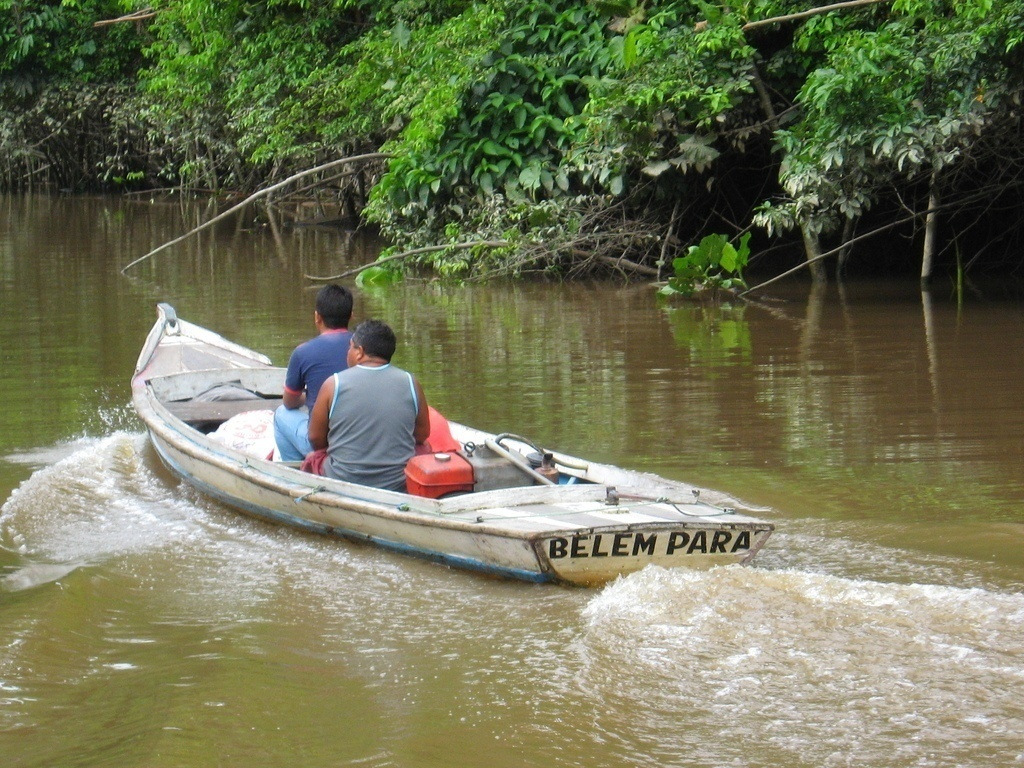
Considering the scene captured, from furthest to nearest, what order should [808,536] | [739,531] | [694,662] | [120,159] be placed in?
[120,159], [808,536], [739,531], [694,662]

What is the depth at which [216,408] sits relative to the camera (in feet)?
26.6

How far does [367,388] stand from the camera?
20.1ft

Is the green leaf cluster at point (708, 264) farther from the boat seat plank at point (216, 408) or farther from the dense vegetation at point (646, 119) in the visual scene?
the boat seat plank at point (216, 408)

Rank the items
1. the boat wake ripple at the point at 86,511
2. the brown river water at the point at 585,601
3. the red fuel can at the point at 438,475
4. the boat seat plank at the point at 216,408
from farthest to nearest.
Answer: the boat seat plank at the point at 216,408 → the boat wake ripple at the point at 86,511 → the red fuel can at the point at 438,475 → the brown river water at the point at 585,601

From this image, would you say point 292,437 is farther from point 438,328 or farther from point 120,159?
point 120,159

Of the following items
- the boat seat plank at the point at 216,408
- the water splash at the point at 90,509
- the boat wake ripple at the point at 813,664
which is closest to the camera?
the boat wake ripple at the point at 813,664

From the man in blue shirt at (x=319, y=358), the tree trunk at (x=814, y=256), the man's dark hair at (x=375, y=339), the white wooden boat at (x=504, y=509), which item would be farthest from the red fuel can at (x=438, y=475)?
the tree trunk at (x=814, y=256)

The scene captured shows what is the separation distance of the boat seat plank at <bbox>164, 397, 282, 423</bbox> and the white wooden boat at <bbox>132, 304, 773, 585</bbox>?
331 millimetres

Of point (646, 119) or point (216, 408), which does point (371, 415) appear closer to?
point (216, 408)

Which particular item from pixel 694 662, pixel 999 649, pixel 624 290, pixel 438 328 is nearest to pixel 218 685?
pixel 694 662

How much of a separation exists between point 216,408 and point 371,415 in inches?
90.0

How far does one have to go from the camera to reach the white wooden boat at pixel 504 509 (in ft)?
17.4

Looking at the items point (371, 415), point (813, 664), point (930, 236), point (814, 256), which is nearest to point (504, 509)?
point (371, 415)

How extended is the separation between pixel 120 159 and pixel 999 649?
30.4 meters
